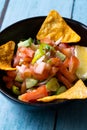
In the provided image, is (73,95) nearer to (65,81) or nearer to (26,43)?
(65,81)

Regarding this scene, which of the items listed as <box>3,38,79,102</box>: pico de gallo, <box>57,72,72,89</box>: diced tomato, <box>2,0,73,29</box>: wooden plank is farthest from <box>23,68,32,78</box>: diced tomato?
<box>2,0,73,29</box>: wooden plank

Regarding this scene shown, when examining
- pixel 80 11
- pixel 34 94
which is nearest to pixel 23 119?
pixel 34 94

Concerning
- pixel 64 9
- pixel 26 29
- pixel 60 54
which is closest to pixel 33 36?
pixel 26 29

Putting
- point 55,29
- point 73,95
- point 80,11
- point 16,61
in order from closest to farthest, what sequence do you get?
1. point 73,95
2. point 16,61
3. point 55,29
4. point 80,11

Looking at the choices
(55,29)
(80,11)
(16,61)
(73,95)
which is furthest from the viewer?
(80,11)

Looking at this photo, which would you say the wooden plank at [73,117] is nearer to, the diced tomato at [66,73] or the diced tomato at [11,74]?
the diced tomato at [66,73]

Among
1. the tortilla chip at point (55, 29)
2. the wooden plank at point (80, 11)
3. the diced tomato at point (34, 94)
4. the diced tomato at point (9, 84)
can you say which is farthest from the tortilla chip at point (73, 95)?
the wooden plank at point (80, 11)

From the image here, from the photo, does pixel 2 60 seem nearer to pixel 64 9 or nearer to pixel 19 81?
pixel 19 81
